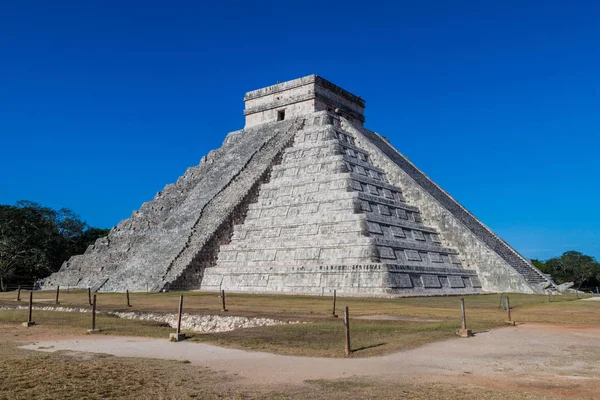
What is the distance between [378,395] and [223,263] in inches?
643

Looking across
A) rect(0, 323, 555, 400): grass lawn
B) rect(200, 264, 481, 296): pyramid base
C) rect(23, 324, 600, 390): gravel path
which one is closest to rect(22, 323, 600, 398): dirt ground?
rect(23, 324, 600, 390): gravel path

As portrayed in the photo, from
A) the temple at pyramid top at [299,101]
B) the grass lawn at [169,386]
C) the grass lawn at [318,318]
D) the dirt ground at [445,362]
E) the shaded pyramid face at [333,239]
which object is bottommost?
the grass lawn at [169,386]

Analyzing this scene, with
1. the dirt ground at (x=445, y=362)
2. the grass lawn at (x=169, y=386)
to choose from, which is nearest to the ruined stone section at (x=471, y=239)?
the dirt ground at (x=445, y=362)

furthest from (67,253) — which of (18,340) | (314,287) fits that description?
(18,340)

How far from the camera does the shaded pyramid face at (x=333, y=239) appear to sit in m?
17.3

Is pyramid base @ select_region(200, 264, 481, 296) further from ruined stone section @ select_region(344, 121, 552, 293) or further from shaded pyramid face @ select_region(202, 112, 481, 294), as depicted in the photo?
ruined stone section @ select_region(344, 121, 552, 293)

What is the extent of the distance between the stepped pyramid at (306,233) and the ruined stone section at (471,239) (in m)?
0.05

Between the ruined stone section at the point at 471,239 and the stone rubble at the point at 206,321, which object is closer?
the stone rubble at the point at 206,321

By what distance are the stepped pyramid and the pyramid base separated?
0.04 metres

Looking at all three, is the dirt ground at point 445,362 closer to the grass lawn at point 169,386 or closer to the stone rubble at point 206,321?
the grass lawn at point 169,386

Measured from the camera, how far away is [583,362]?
6309 mm

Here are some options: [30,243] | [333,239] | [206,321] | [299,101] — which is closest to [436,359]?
[206,321]

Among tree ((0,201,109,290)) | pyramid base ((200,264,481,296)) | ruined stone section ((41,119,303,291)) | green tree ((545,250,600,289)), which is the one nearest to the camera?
pyramid base ((200,264,481,296))

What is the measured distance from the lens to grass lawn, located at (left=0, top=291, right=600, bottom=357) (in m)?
7.94
